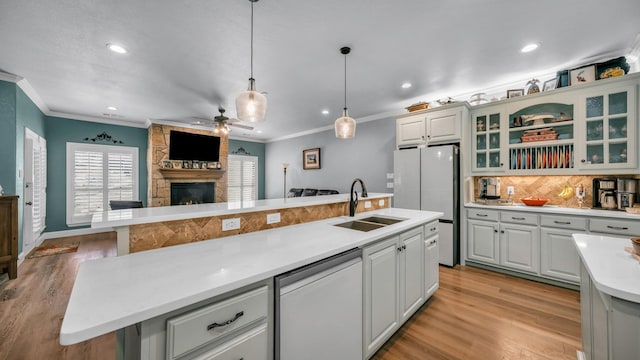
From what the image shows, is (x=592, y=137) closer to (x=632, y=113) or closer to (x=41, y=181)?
(x=632, y=113)

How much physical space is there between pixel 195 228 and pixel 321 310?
2.99 feet

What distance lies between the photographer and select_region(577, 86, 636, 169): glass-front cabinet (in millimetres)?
2574

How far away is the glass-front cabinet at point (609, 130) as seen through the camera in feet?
8.45

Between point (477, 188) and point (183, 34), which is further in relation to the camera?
point (477, 188)

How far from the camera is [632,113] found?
256 centimetres

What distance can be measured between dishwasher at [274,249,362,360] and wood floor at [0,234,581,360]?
1.81 feet

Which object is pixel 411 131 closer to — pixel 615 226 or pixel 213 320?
pixel 615 226

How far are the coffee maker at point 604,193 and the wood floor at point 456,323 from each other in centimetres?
110

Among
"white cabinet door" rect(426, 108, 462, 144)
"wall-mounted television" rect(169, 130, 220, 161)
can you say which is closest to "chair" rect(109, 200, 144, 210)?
"wall-mounted television" rect(169, 130, 220, 161)

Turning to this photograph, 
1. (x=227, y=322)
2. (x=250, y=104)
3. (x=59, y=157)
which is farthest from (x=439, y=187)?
(x=59, y=157)

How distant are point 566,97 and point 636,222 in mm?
1491

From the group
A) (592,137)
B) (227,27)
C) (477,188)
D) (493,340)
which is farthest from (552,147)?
(227,27)

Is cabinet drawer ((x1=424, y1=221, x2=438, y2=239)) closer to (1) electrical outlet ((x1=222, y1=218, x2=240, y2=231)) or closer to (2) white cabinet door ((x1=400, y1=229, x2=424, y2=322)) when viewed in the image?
(2) white cabinet door ((x1=400, y1=229, x2=424, y2=322))

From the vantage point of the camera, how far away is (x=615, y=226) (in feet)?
8.25
